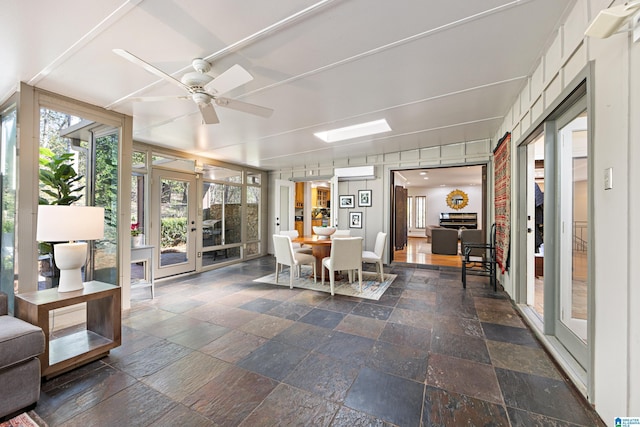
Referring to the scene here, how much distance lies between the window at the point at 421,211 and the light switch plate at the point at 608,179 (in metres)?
11.1

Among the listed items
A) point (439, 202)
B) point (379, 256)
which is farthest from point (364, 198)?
point (439, 202)

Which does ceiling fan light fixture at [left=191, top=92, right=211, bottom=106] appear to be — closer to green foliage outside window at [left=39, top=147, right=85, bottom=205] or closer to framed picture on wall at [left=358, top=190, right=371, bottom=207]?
green foliage outside window at [left=39, top=147, right=85, bottom=205]

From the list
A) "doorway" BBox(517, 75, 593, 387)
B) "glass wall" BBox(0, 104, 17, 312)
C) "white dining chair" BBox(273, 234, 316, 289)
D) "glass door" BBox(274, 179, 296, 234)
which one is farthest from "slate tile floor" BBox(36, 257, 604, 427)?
"glass door" BBox(274, 179, 296, 234)

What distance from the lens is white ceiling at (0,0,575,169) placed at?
5.30 feet

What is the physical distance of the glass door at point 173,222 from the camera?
15.3ft

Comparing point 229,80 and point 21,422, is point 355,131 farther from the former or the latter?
point 21,422

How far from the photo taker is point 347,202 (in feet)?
20.4

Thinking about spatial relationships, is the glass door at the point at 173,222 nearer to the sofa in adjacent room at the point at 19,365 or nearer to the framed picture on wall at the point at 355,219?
the sofa in adjacent room at the point at 19,365

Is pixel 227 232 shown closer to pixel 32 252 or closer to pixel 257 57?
pixel 32 252

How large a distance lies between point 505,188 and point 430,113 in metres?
1.46

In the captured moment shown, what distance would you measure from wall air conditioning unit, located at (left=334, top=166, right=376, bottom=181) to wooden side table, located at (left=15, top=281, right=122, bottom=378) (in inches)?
187

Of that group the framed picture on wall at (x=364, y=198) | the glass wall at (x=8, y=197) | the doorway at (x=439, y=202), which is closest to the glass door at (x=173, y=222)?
→ the glass wall at (x=8, y=197)

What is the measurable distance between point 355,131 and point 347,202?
2199mm

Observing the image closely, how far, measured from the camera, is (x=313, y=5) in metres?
1.56
